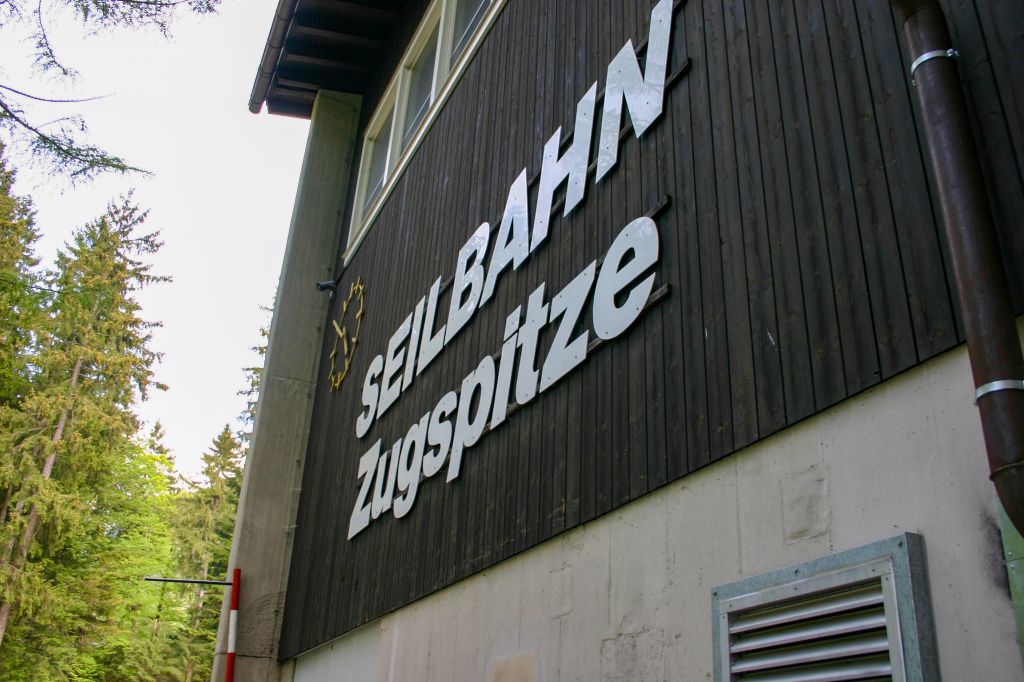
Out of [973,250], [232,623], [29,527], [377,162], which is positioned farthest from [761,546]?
[29,527]

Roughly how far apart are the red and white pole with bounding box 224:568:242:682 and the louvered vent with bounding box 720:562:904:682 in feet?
24.7

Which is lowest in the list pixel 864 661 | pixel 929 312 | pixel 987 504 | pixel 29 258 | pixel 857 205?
pixel 864 661

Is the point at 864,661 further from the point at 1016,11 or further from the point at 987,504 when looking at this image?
the point at 1016,11

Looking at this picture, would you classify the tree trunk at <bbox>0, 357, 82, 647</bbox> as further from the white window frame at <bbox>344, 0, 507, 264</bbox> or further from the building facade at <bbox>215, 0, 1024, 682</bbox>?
the building facade at <bbox>215, 0, 1024, 682</bbox>

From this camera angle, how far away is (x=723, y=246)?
421cm

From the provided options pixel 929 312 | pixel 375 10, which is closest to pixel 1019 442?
pixel 929 312

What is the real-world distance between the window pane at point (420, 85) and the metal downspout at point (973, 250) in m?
7.73

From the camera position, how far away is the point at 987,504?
274 cm

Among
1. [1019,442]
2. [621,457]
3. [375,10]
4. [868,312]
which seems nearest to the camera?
[1019,442]

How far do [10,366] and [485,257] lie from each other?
21.4 metres

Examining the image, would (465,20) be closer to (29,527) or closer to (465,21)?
(465,21)

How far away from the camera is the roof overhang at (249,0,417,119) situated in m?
13.1

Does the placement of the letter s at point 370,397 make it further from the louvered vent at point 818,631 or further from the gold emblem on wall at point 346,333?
the louvered vent at point 818,631

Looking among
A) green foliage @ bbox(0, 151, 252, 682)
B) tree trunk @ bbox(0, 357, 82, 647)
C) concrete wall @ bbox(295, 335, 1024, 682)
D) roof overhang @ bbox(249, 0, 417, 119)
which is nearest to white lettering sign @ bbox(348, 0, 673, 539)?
concrete wall @ bbox(295, 335, 1024, 682)
